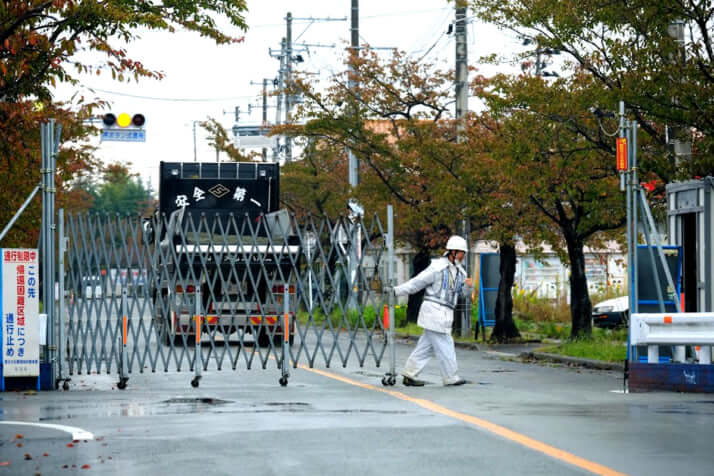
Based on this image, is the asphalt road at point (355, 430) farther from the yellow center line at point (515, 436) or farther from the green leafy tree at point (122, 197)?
the green leafy tree at point (122, 197)

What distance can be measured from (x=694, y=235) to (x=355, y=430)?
927 cm

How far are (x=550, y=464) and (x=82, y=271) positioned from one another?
30.9 feet

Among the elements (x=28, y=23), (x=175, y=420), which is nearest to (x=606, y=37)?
Answer: (x=28, y=23)

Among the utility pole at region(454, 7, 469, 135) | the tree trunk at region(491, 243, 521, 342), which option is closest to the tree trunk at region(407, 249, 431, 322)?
the tree trunk at region(491, 243, 521, 342)

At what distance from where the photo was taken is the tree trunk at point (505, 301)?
26844 millimetres

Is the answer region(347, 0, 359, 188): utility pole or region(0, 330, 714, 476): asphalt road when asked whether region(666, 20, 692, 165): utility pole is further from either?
region(347, 0, 359, 188): utility pole

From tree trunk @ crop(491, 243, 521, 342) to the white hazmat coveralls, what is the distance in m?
12.2

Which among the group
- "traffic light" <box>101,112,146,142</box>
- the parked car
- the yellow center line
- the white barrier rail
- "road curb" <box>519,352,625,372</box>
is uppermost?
"traffic light" <box>101,112,146,142</box>

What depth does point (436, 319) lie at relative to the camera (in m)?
14.0

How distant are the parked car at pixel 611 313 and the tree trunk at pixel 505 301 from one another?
405 centimetres

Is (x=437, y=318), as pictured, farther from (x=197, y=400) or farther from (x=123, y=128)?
(x=123, y=128)

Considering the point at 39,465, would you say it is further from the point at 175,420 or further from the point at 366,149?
the point at 366,149

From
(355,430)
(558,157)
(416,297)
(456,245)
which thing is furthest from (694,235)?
(416,297)

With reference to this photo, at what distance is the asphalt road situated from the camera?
25.8 ft
